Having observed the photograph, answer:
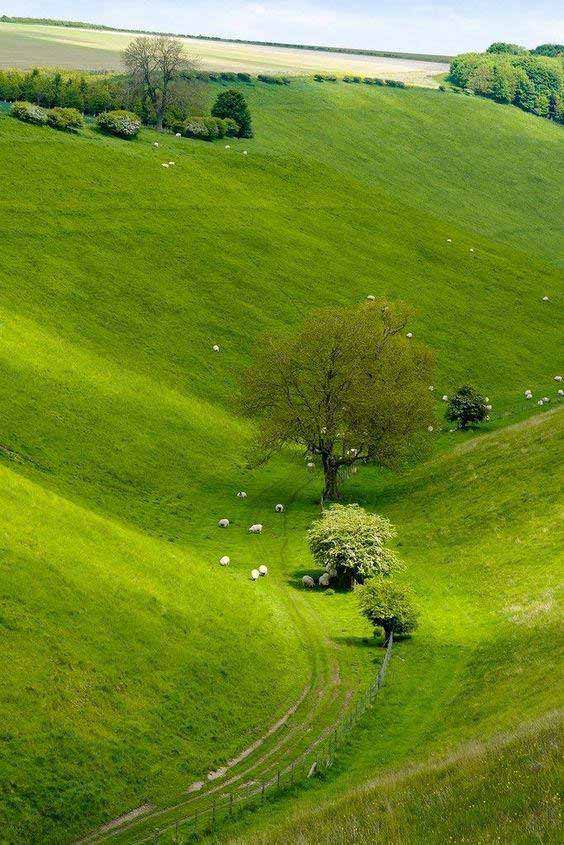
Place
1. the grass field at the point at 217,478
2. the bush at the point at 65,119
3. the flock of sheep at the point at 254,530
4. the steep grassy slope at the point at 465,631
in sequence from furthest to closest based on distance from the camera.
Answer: the bush at the point at 65,119
the flock of sheep at the point at 254,530
the grass field at the point at 217,478
the steep grassy slope at the point at 465,631

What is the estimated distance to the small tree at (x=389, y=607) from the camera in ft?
194

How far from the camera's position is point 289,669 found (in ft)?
178

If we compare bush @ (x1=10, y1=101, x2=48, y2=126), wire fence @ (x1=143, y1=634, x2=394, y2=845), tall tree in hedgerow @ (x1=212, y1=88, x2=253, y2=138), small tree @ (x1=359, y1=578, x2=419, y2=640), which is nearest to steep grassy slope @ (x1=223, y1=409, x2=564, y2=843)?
wire fence @ (x1=143, y1=634, x2=394, y2=845)

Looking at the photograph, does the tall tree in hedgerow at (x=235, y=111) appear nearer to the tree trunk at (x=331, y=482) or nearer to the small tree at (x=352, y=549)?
the tree trunk at (x=331, y=482)

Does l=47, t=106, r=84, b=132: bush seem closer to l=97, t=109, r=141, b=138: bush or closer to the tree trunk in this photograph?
l=97, t=109, r=141, b=138: bush

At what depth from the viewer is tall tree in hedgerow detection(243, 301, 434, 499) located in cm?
8800

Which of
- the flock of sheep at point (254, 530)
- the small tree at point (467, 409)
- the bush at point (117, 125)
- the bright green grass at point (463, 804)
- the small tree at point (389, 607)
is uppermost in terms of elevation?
the bush at point (117, 125)

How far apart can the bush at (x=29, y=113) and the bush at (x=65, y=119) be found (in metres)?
1.15

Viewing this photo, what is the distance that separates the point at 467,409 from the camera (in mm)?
108062

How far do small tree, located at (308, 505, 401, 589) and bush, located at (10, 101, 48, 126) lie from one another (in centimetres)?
9510

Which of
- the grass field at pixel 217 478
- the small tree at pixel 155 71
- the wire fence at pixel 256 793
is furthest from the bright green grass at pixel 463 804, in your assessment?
the small tree at pixel 155 71

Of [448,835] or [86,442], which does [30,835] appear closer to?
[448,835]

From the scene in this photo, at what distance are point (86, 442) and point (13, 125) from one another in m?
72.2

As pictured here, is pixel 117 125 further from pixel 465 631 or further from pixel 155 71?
pixel 465 631
